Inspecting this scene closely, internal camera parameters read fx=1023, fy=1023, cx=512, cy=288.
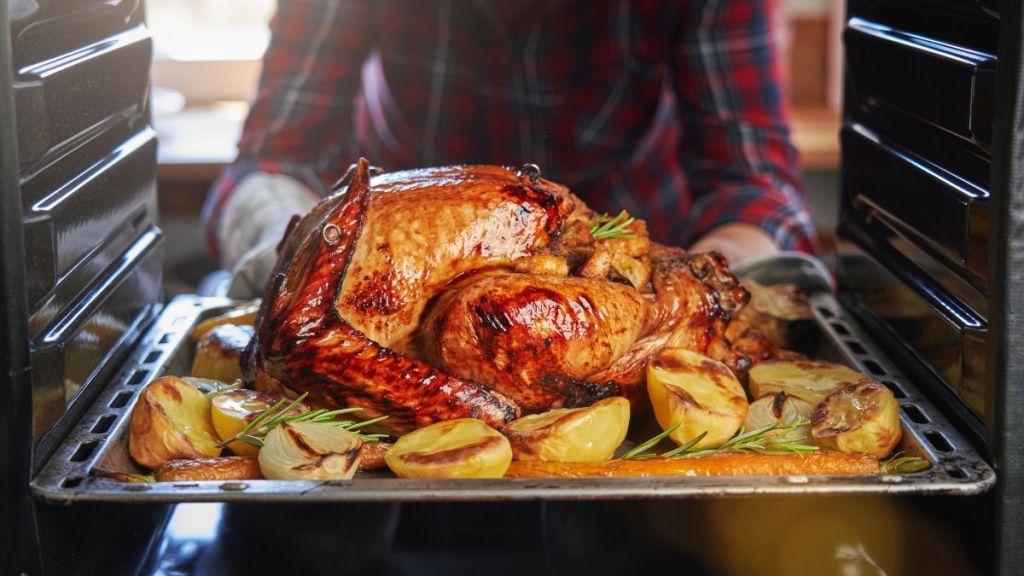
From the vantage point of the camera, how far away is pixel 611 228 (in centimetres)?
140

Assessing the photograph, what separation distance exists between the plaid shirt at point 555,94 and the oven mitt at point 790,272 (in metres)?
0.70

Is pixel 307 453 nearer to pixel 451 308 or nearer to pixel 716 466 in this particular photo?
pixel 451 308

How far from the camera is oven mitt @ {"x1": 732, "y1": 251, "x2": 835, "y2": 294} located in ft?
5.60

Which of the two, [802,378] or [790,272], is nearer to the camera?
[802,378]

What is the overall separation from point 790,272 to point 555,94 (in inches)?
40.9

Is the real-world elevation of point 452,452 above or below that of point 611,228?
below

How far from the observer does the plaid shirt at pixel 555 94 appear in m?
2.52

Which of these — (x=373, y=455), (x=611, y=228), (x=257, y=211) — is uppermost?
(x=611, y=228)

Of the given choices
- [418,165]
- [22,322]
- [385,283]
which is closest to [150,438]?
[22,322]

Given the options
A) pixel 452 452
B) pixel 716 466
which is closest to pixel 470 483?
pixel 452 452

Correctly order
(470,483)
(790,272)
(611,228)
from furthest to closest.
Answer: (790,272)
(611,228)
(470,483)

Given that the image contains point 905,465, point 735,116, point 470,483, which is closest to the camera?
point 470,483

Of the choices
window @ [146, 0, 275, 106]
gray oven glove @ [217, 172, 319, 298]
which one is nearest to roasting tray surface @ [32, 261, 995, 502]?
gray oven glove @ [217, 172, 319, 298]

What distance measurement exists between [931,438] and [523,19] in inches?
66.0
